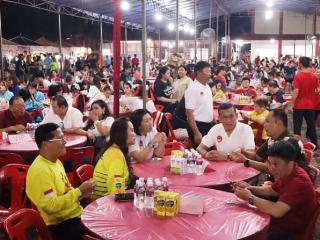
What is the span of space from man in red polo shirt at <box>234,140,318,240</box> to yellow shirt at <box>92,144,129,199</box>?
2.87 feet

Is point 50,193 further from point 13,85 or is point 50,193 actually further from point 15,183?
point 13,85

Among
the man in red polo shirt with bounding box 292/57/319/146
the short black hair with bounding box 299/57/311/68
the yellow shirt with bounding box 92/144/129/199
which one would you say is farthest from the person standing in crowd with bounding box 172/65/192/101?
the yellow shirt with bounding box 92/144/129/199

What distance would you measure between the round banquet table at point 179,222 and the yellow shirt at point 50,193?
0.67 ft

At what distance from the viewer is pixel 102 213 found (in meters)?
2.75

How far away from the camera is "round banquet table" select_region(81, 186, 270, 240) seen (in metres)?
2.42

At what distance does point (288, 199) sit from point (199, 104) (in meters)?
2.74

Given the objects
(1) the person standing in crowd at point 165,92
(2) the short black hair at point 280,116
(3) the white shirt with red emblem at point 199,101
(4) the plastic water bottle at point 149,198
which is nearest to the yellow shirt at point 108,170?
(4) the plastic water bottle at point 149,198

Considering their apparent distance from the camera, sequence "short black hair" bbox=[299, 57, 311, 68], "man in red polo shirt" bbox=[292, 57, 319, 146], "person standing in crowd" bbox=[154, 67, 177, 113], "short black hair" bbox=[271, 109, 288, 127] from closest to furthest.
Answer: "short black hair" bbox=[271, 109, 288, 127] → "short black hair" bbox=[299, 57, 311, 68] → "man in red polo shirt" bbox=[292, 57, 319, 146] → "person standing in crowd" bbox=[154, 67, 177, 113]

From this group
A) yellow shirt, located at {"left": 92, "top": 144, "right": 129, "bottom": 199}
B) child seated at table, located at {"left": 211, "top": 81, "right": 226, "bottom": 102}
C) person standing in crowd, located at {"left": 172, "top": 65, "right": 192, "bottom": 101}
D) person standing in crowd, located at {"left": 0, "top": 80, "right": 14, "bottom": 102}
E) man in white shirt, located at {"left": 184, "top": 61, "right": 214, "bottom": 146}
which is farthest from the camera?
child seated at table, located at {"left": 211, "top": 81, "right": 226, "bottom": 102}

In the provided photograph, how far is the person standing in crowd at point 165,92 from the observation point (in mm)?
8078

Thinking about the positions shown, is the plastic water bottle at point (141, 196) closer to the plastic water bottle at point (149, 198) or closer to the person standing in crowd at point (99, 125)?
the plastic water bottle at point (149, 198)

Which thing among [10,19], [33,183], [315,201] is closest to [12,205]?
[33,183]

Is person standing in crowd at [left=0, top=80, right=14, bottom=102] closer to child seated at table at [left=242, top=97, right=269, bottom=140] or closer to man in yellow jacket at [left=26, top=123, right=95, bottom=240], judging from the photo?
child seated at table at [left=242, top=97, right=269, bottom=140]

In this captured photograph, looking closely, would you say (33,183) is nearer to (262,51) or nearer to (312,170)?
(312,170)
